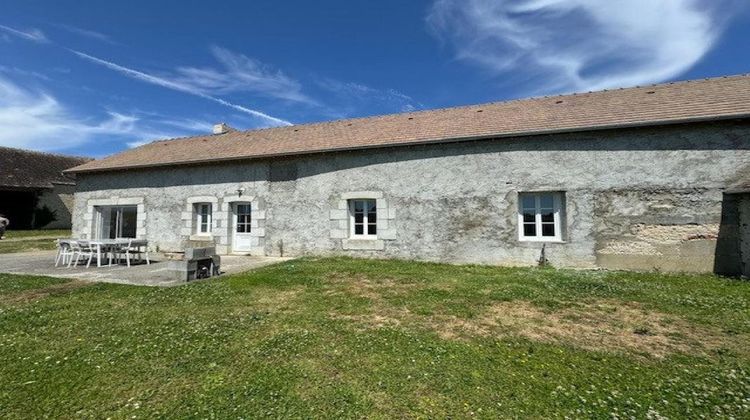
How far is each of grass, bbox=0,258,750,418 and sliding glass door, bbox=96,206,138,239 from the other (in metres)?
8.63

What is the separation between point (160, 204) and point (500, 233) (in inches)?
466

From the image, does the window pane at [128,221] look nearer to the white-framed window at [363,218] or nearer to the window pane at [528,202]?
the white-framed window at [363,218]

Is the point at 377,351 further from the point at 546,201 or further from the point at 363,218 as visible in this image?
the point at 363,218

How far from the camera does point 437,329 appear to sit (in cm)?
486

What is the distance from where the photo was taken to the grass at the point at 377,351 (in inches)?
120

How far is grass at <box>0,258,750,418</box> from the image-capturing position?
3057 mm

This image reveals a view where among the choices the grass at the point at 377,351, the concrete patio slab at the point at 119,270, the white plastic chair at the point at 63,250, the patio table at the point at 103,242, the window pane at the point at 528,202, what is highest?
the window pane at the point at 528,202

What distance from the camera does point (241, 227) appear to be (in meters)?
13.1

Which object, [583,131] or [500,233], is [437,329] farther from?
[583,131]

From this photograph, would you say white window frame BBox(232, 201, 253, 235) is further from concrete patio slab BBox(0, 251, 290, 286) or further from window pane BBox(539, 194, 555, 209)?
window pane BBox(539, 194, 555, 209)

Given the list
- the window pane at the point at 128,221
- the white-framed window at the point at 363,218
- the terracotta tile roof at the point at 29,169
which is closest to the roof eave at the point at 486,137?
the white-framed window at the point at 363,218

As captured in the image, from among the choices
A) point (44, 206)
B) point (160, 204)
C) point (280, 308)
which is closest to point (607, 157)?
point (280, 308)

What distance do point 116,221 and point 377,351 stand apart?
15481 millimetres

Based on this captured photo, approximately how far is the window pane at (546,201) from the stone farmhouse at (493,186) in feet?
0.08
